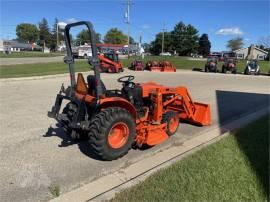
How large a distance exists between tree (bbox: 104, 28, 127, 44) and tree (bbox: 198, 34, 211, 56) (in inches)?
1192

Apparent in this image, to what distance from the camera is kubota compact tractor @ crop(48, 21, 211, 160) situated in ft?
15.1

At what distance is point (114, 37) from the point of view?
11812 centimetres

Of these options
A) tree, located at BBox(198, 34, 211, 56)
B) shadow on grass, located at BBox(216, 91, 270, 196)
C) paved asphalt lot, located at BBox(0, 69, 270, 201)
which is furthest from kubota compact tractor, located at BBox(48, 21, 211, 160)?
tree, located at BBox(198, 34, 211, 56)

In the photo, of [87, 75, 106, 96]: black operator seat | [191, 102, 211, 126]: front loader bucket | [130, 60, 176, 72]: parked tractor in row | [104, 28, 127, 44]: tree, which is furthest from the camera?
[104, 28, 127, 44]: tree

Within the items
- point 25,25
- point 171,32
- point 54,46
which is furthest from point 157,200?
point 25,25

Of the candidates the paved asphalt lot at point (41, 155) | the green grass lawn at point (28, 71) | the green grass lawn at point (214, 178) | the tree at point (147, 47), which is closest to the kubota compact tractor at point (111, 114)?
the paved asphalt lot at point (41, 155)

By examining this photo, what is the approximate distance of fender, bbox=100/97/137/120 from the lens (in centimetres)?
474

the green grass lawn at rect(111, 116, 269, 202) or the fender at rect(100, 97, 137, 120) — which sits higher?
the fender at rect(100, 97, 137, 120)

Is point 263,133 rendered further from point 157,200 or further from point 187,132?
point 157,200

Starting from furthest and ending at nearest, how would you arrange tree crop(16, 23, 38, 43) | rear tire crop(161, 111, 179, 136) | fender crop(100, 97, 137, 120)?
tree crop(16, 23, 38, 43)
rear tire crop(161, 111, 179, 136)
fender crop(100, 97, 137, 120)

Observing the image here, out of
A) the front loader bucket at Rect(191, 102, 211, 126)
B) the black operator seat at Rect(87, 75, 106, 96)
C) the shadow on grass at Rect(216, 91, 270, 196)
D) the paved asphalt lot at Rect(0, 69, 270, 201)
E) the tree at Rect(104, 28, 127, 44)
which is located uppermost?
the tree at Rect(104, 28, 127, 44)

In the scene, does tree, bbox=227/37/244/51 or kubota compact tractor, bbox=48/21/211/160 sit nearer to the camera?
kubota compact tractor, bbox=48/21/211/160

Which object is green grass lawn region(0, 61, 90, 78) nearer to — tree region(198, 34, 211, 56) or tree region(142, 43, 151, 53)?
tree region(142, 43, 151, 53)

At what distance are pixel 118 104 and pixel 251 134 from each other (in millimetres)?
3203
